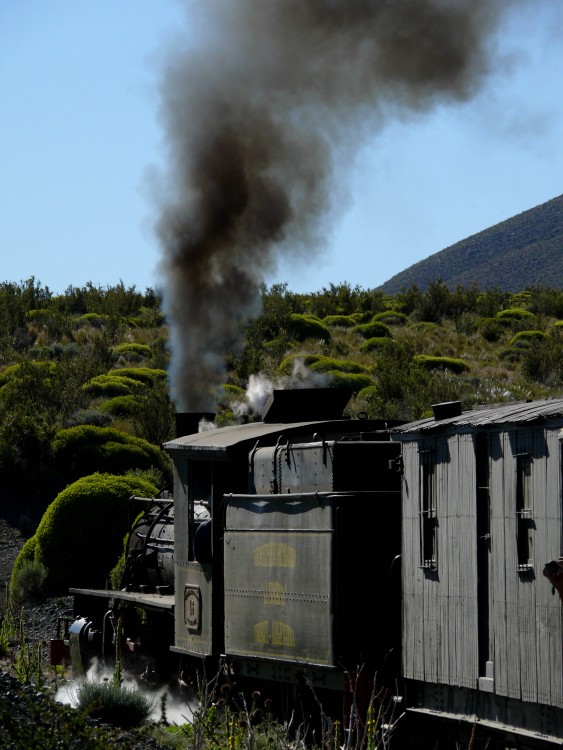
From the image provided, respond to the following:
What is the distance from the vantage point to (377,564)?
10.9 m

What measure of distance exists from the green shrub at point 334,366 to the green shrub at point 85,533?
16.7m

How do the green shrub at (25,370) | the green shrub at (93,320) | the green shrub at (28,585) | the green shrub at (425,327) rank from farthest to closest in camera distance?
the green shrub at (425,327)
the green shrub at (93,320)
the green shrub at (25,370)
the green shrub at (28,585)

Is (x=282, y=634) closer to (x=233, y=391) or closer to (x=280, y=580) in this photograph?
(x=280, y=580)

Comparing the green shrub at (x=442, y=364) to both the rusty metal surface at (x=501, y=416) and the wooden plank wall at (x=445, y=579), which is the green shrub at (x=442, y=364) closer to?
the rusty metal surface at (x=501, y=416)

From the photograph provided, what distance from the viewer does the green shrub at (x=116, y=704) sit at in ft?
40.0

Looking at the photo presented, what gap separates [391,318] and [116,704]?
3951 centimetres

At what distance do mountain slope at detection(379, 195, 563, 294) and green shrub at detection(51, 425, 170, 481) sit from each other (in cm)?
7385

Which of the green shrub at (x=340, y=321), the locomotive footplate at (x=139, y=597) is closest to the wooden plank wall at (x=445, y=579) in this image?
the locomotive footplate at (x=139, y=597)

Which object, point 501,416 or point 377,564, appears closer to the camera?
point 501,416

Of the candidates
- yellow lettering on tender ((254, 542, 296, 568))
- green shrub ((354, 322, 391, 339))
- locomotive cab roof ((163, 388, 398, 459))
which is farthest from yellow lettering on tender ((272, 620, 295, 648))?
green shrub ((354, 322, 391, 339))

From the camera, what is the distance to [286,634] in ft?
37.1

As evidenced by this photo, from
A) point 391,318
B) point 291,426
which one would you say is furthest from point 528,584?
point 391,318

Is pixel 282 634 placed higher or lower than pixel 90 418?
lower

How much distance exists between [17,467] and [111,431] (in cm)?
243
